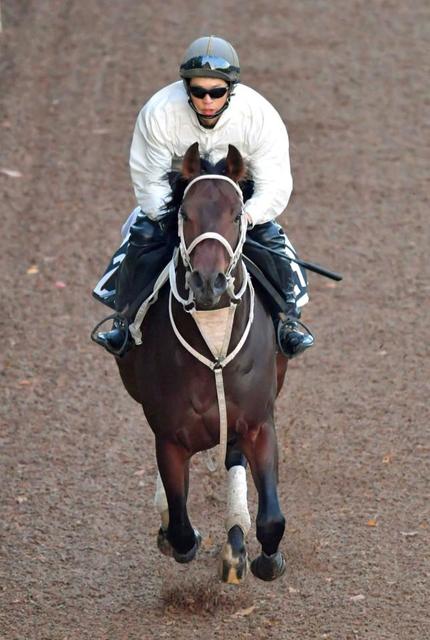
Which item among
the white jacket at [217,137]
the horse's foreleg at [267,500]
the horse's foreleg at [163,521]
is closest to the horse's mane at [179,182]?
the white jacket at [217,137]

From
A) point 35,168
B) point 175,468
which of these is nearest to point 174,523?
point 175,468

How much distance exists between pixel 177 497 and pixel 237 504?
0.47 meters

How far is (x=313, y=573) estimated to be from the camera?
7.97m

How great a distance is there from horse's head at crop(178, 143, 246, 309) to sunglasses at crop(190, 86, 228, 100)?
0.54m

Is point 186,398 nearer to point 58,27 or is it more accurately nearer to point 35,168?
point 35,168

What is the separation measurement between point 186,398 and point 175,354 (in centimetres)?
25

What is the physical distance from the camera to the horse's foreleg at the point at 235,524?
7.18 metres

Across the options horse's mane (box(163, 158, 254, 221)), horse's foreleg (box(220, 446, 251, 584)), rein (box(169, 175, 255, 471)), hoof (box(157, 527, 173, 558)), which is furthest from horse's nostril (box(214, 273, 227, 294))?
hoof (box(157, 527, 173, 558))

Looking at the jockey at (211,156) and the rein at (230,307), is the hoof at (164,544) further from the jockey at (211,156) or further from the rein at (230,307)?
the jockey at (211,156)

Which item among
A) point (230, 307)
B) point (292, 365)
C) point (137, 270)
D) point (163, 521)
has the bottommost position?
point (163, 521)

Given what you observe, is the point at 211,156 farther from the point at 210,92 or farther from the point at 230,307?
the point at 230,307

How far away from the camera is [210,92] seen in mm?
6887

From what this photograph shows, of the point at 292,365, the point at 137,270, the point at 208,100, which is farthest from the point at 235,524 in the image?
the point at 292,365

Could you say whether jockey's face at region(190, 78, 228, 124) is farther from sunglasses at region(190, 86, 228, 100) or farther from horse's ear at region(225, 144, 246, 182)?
horse's ear at region(225, 144, 246, 182)
